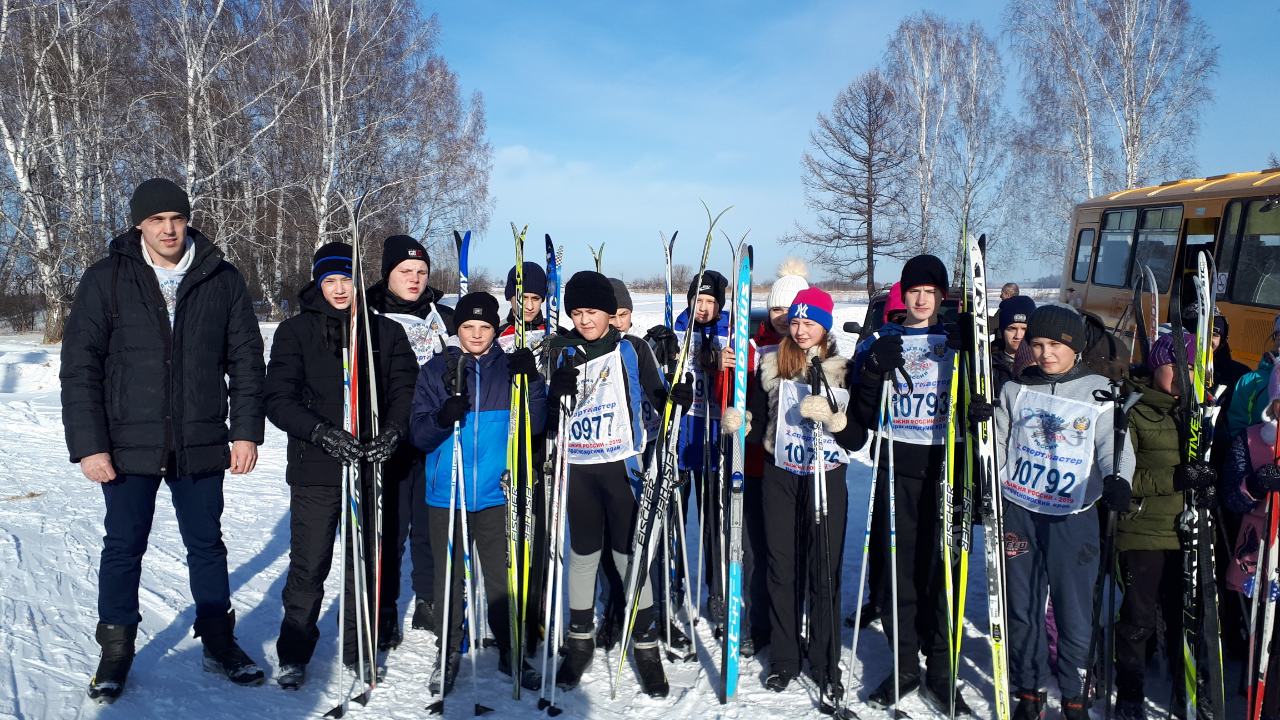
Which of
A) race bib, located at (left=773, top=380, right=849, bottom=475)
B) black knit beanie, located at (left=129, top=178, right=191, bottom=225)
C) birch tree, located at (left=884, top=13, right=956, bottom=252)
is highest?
birch tree, located at (left=884, top=13, right=956, bottom=252)

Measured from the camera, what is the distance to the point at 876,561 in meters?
3.97

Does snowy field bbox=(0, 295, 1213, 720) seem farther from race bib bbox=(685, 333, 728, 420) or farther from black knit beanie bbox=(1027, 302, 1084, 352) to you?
black knit beanie bbox=(1027, 302, 1084, 352)

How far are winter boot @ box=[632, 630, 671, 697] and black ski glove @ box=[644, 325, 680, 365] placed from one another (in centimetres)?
137

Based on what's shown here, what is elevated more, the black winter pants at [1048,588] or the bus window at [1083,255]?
the bus window at [1083,255]


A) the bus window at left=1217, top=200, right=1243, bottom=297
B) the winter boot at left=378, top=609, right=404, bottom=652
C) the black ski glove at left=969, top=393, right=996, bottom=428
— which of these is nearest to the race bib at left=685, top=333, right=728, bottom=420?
the black ski glove at left=969, top=393, right=996, bottom=428

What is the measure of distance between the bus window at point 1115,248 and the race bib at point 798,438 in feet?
25.4

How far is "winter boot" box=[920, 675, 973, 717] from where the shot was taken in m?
3.17

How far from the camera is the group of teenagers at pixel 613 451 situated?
9.72 feet

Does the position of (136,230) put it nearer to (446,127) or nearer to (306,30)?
(306,30)

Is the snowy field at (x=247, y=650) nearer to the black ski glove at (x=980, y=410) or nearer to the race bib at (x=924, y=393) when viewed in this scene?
the race bib at (x=924, y=393)

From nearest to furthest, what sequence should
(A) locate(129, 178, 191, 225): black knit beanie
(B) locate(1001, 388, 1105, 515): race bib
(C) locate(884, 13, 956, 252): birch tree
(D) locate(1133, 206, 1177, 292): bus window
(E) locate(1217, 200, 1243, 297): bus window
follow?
(B) locate(1001, 388, 1105, 515): race bib → (A) locate(129, 178, 191, 225): black knit beanie → (E) locate(1217, 200, 1243, 297): bus window → (D) locate(1133, 206, 1177, 292): bus window → (C) locate(884, 13, 956, 252): birch tree

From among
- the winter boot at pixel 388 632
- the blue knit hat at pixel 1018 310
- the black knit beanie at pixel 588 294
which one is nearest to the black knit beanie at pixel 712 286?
the black knit beanie at pixel 588 294

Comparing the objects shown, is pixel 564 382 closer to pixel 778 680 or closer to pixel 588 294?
pixel 588 294

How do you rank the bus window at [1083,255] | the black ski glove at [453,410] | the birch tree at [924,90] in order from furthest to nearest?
the birch tree at [924,90] < the bus window at [1083,255] < the black ski glove at [453,410]
